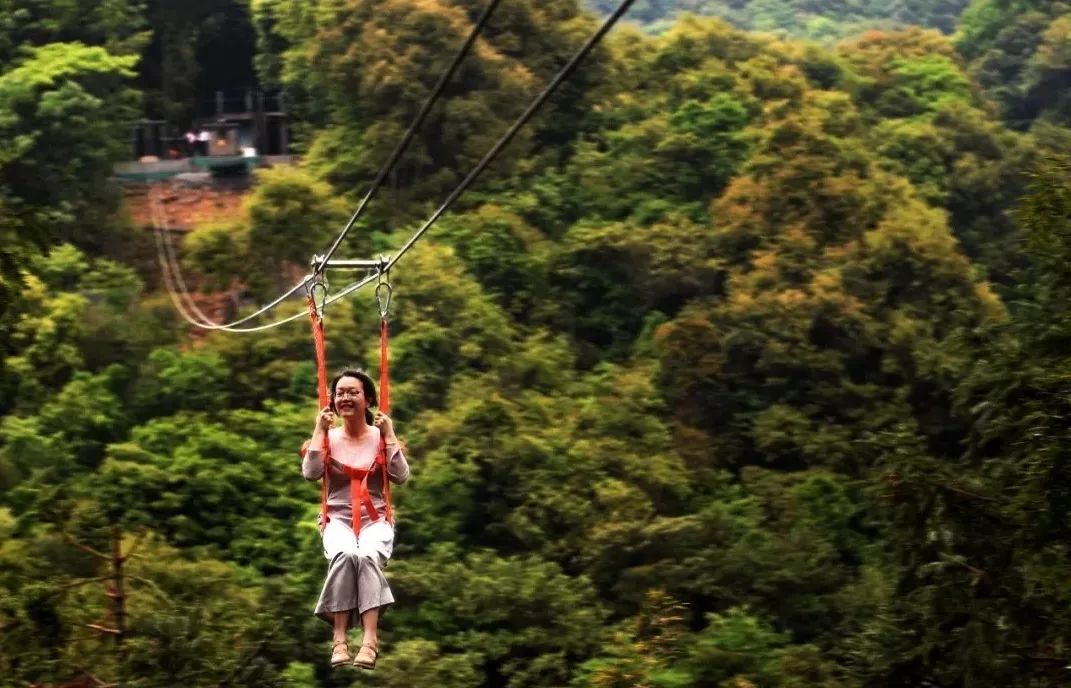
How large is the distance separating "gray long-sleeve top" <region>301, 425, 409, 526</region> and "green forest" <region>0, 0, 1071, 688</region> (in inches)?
127

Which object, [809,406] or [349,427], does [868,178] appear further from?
[349,427]

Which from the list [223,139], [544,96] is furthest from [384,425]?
[223,139]

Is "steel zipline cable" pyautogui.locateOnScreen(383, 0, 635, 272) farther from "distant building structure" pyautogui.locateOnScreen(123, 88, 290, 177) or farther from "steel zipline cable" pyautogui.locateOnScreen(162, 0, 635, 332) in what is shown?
"distant building structure" pyautogui.locateOnScreen(123, 88, 290, 177)

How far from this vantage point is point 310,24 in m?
25.1

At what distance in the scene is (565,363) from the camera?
21.2m

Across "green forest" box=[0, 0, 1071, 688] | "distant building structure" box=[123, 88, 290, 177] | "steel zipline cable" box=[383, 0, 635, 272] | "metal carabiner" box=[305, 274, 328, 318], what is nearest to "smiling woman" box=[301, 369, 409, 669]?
"metal carabiner" box=[305, 274, 328, 318]

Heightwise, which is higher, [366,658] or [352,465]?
[352,465]

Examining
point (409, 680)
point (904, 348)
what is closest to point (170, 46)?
point (904, 348)

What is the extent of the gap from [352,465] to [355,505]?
0.15m

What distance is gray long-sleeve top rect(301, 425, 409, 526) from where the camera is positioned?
6074mm

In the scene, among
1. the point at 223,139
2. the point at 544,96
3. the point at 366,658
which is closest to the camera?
the point at 544,96

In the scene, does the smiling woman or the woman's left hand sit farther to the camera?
the woman's left hand

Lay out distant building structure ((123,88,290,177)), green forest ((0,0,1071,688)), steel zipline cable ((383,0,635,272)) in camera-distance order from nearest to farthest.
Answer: steel zipline cable ((383,0,635,272)), green forest ((0,0,1071,688)), distant building structure ((123,88,290,177))

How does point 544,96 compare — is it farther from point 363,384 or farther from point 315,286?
point 315,286
